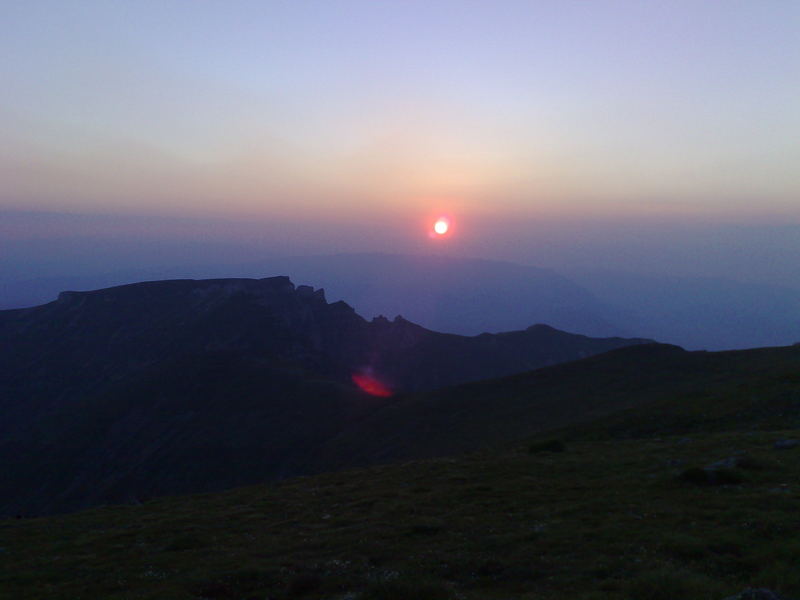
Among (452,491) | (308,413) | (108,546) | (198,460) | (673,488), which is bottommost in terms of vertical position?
(198,460)

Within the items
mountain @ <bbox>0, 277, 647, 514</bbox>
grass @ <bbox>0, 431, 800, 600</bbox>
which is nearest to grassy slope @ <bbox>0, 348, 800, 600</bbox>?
grass @ <bbox>0, 431, 800, 600</bbox>

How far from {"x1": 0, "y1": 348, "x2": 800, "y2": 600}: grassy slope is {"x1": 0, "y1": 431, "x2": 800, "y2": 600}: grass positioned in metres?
0.08

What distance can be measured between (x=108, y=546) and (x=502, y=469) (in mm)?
20717

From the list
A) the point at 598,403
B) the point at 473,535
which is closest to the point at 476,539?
the point at 473,535

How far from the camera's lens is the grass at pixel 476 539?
44.9ft

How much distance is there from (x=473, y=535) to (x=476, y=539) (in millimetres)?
541

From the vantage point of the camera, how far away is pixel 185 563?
1944 centimetres

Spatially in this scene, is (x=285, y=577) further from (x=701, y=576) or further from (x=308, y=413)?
(x=308, y=413)

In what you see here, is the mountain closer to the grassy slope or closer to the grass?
the grassy slope

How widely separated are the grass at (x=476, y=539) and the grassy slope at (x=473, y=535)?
8cm

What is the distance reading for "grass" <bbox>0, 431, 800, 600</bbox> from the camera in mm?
13688

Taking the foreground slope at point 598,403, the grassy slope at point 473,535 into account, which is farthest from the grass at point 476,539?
the foreground slope at point 598,403

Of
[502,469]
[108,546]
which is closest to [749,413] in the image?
[502,469]

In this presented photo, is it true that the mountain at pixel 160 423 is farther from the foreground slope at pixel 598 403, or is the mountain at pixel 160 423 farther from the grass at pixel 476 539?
the grass at pixel 476 539
